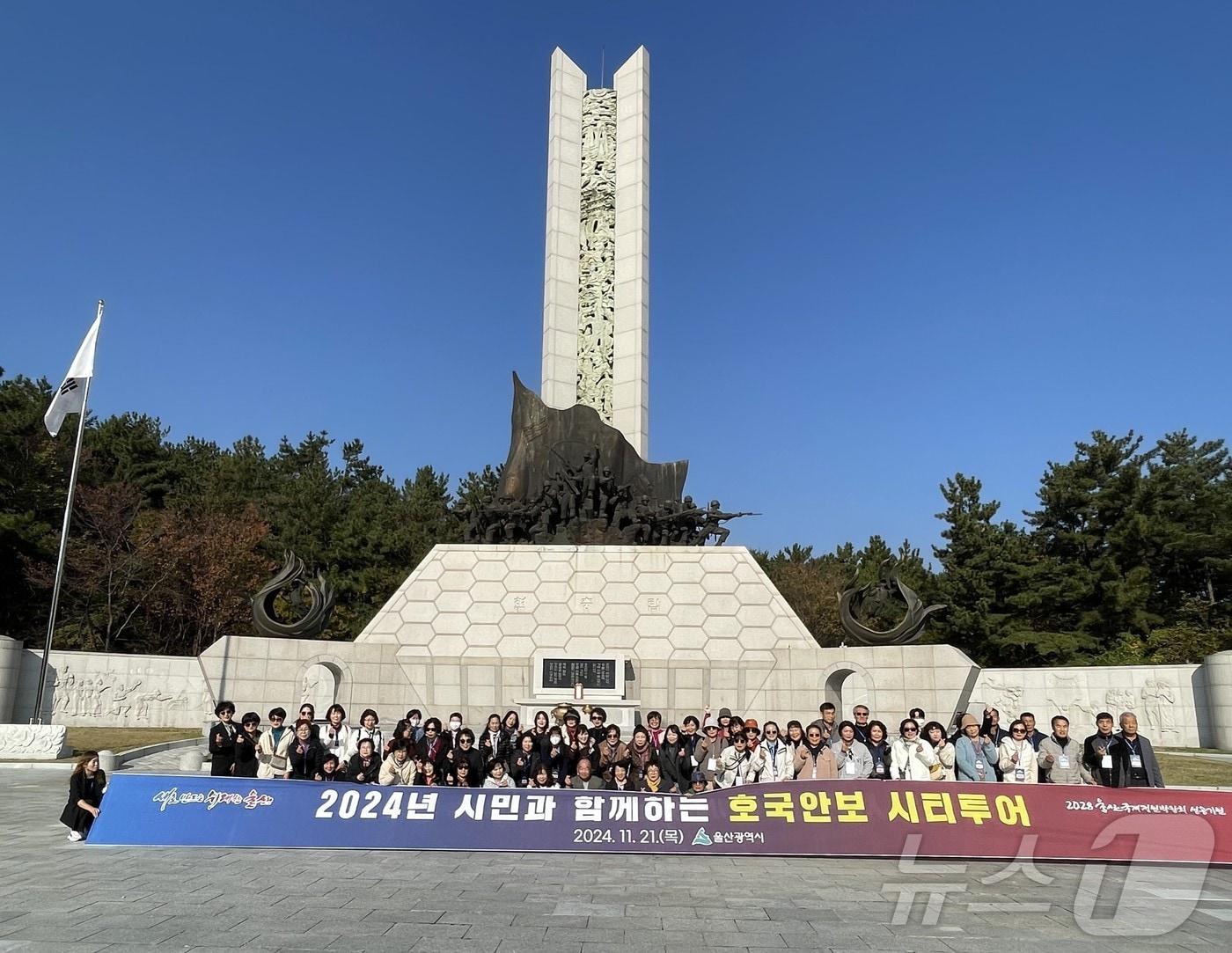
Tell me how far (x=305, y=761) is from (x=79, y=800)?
4.79ft

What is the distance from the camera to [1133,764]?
19.2ft

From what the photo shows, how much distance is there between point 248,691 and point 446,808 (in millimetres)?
9186

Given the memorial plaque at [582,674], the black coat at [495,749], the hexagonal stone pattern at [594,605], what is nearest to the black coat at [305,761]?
the black coat at [495,749]

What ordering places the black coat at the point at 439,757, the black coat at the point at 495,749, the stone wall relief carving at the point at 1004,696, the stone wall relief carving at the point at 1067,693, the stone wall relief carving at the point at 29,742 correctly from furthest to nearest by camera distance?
the stone wall relief carving at the point at 1004,696 → the stone wall relief carving at the point at 1067,693 → the stone wall relief carving at the point at 29,742 → the black coat at the point at 495,749 → the black coat at the point at 439,757

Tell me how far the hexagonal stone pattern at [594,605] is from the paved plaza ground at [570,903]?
8.63 metres

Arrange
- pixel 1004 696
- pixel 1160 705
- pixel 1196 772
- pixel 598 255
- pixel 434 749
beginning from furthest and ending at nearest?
pixel 598 255 < pixel 1004 696 < pixel 1160 705 < pixel 1196 772 < pixel 434 749

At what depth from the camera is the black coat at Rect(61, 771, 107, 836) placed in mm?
5887

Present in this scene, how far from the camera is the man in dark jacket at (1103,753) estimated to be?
19.5 feet

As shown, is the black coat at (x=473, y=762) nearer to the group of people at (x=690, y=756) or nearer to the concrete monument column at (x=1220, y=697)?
the group of people at (x=690, y=756)

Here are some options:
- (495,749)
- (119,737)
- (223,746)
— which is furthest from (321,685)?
(495,749)

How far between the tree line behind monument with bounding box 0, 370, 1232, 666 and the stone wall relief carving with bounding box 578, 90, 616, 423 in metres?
5.92

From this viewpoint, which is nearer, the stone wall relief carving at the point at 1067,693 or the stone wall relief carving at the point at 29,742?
the stone wall relief carving at the point at 29,742

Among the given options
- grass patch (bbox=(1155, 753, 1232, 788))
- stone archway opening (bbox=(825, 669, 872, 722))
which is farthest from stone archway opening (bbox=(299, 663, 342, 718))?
grass patch (bbox=(1155, 753, 1232, 788))

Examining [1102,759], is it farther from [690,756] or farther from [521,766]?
[521,766]
